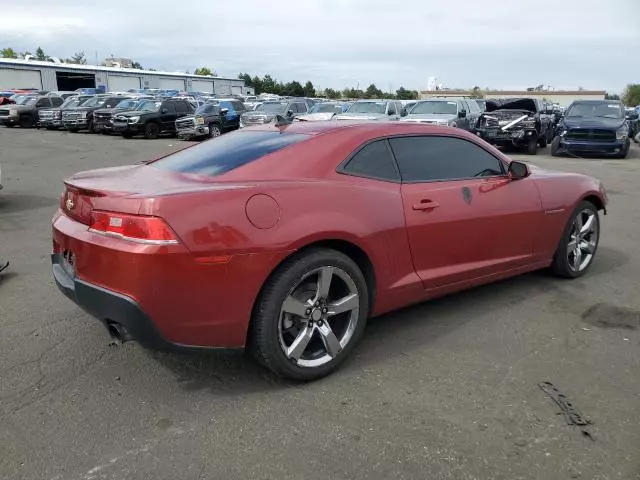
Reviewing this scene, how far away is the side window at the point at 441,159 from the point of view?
401 cm

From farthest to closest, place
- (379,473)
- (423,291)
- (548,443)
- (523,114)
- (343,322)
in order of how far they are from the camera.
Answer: (523,114), (423,291), (343,322), (548,443), (379,473)

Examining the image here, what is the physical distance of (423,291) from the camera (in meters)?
3.97

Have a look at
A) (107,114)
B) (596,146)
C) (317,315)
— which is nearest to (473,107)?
(596,146)

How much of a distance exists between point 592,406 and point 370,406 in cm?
121

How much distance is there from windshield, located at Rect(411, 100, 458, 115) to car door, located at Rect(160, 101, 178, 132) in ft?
36.0

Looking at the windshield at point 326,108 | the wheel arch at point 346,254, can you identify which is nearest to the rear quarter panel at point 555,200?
the wheel arch at point 346,254

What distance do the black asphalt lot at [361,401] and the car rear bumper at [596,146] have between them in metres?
13.0

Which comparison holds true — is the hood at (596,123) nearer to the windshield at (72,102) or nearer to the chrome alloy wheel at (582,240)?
the chrome alloy wheel at (582,240)

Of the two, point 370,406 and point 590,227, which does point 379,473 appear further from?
point 590,227

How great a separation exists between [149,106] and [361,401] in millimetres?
23574

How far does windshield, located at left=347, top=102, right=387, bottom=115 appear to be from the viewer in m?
19.1

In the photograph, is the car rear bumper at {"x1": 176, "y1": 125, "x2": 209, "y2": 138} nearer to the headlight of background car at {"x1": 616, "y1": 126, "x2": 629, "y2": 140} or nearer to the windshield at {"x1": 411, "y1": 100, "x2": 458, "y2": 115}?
the windshield at {"x1": 411, "y1": 100, "x2": 458, "y2": 115}

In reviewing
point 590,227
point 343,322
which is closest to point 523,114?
point 590,227

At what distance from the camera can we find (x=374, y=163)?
3.83 m
